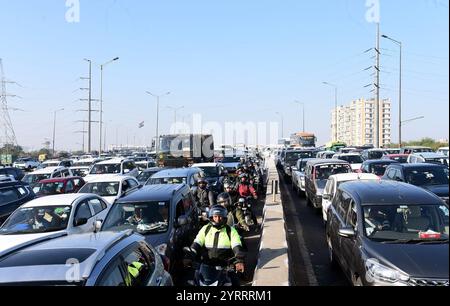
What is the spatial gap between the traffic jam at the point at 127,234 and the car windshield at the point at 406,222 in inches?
69.6

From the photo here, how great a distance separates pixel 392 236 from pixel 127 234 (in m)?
3.35

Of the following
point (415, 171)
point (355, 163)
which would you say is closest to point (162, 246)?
point (415, 171)

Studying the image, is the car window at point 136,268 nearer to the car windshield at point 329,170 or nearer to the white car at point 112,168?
the car windshield at point 329,170

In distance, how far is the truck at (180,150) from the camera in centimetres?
3309

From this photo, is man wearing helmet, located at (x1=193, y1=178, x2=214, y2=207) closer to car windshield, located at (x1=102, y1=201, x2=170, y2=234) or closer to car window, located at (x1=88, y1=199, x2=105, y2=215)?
car window, located at (x1=88, y1=199, x2=105, y2=215)

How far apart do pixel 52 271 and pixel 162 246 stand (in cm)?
375

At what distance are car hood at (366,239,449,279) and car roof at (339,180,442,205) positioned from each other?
101 cm

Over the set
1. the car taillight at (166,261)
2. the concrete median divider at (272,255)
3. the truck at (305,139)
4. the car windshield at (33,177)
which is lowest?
the concrete median divider at (272,255)

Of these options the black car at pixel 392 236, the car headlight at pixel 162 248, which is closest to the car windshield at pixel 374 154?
the black car at pixel 392 236

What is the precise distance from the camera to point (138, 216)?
854cm

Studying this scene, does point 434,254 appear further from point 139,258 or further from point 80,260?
point 80,260

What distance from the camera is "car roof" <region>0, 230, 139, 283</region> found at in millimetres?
3756

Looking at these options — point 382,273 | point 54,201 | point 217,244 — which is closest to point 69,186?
point 54,201

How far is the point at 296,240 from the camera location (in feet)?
36.4
